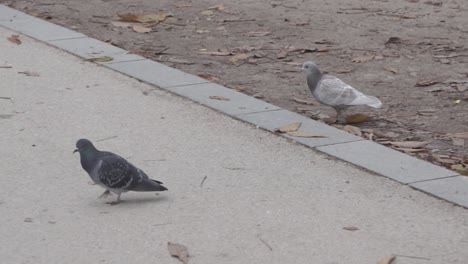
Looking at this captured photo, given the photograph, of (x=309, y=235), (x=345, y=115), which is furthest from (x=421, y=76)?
(x=309, y=235)

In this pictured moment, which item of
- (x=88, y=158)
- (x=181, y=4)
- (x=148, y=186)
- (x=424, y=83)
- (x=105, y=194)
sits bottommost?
(x=181, y=4)

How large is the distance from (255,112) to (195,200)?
1731mm

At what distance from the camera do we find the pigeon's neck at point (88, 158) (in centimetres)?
566

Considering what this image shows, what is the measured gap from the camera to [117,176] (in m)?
5.59

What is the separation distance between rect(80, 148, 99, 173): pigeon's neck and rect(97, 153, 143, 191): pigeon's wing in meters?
0.06

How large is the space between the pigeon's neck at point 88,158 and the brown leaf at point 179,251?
78cm

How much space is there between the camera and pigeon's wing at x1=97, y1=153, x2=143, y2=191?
5.58 meters

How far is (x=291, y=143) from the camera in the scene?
6715 millimetres

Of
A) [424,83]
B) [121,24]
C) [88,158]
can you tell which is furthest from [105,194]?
[121,24]

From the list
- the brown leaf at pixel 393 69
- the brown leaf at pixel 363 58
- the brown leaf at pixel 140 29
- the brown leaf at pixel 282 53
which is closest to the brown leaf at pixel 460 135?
the brown leaf at pixel 393 69

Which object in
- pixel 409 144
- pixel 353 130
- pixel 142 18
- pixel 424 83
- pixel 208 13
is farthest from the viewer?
pixel 208 13

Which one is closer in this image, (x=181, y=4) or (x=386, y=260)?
(x=386, y=260)

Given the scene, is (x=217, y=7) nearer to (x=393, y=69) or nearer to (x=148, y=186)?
(x=393, y=69)

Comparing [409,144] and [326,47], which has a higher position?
[409,144]
